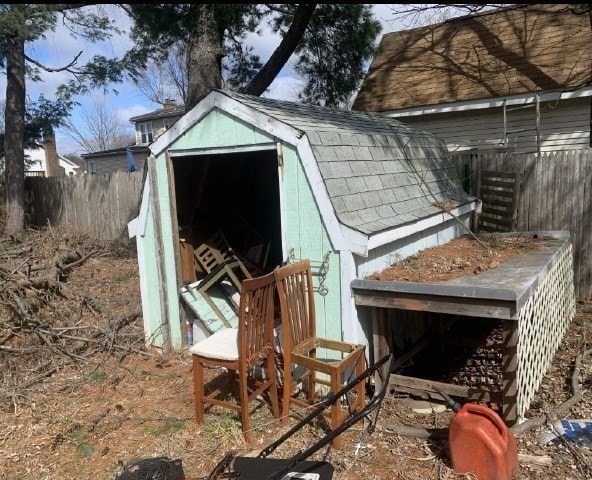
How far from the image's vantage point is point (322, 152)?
4.39 metres

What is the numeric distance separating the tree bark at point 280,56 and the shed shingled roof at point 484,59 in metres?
2.54

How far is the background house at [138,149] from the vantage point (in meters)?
29.4

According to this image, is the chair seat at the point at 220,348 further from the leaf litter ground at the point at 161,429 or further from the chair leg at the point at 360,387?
the chair leg at the point at 360,387

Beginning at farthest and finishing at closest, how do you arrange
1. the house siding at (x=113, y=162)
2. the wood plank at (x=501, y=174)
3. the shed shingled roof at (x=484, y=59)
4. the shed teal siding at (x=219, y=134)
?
the house siding at (x=113, y=162)
the shed shingled roof at (x=484, y=59)
the wood plank at (x=501, y=174)
the shed teal siding at (x=219, y=134)

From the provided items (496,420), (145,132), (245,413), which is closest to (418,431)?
(496,420)

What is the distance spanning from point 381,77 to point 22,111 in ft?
27.5

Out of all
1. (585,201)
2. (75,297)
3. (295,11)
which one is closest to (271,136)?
(75,297)

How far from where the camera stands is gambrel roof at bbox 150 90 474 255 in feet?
14.0

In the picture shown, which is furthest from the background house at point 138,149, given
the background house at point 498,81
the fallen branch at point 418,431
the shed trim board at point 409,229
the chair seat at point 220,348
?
the fallen branch at point 418,431

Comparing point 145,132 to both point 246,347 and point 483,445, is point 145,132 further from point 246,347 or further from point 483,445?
point 483,445

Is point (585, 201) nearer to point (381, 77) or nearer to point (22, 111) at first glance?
point (381, 77)

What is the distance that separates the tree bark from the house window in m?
24.4

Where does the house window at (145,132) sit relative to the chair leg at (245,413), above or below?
above

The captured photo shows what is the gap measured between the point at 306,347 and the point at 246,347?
57 cm
